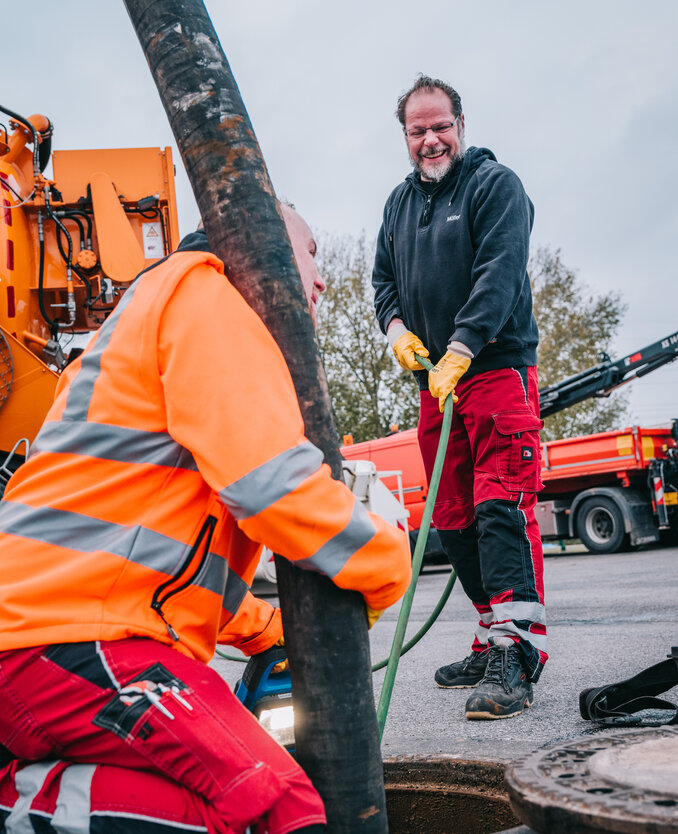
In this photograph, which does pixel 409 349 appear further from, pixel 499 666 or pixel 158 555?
pixel 158 555

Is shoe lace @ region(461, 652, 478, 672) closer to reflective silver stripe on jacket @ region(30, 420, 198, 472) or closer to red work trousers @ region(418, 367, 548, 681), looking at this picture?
red work trousers @ region(418, 367, 548, 681)

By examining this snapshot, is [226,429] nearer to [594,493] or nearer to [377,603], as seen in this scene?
[377,603]

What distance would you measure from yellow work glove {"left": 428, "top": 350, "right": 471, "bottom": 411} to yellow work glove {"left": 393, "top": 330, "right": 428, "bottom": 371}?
0.28 meters

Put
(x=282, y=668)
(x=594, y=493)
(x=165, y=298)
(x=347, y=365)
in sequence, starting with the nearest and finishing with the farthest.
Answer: (x=165, y=298), (x=282, y=668), (x=594, y=493), (x=347, y=365)

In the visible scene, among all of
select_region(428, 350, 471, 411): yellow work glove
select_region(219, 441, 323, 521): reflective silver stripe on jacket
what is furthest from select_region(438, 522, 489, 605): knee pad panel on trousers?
select_region(219, 441, 323, 521): reflective silver stripe on jacket

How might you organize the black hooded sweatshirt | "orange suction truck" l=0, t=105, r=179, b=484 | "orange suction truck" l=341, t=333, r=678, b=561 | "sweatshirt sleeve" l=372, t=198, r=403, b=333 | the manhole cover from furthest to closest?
"orange suction truck" l=341, t=333, r=678, b=561 → "orange suction truck" l=0, t=105, r=179, b=484 → "sweatshirt sleeve" l=372, t=198, r=403, b=333 → the black hooded sweatshirt → the manhole cover

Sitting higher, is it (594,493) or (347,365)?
(347,365)

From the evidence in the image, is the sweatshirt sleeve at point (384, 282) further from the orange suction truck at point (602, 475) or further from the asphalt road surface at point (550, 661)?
the orange suction truck at point (602, 475)

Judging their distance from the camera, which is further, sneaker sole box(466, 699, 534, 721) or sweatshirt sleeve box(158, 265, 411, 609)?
sneaker sole box(466, 699, 534, 721)

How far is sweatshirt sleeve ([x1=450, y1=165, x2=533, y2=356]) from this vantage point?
297 cm

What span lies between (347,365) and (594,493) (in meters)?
10.7

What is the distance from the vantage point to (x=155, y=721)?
1.25 metres

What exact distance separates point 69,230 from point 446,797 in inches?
214

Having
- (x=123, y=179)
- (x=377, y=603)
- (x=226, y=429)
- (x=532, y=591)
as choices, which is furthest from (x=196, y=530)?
(x=123, y=179)
